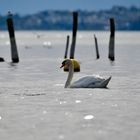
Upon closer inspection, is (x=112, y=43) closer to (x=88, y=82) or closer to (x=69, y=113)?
(x=88, y=82)

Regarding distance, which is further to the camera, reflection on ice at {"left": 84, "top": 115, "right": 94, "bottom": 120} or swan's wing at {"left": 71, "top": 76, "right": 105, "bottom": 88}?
swan's wing at {"left": 71, "top": 76, "right": 105, "bottom": 88}

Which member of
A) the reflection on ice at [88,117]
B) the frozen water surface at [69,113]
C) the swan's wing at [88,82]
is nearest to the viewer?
the frozen water surface at [69,113]

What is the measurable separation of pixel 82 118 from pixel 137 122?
54.4 inches

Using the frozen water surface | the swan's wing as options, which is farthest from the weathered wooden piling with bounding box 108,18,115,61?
the swan's wing

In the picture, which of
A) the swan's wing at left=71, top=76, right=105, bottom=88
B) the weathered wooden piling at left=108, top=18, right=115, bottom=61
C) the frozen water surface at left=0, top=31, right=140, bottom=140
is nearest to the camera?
the frozen water surface at left=0, top=31, right=140, bottom=140

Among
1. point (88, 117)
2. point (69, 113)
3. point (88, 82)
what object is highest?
point (88, 117)

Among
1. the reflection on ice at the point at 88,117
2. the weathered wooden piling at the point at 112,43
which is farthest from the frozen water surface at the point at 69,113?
the weathered wooden piling at the point at 112,43

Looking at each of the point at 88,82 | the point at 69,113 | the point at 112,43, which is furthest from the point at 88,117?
the point at 112,43

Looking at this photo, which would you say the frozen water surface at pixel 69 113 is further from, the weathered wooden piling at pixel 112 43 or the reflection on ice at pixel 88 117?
the weathered wooden piling at pixel 112 43

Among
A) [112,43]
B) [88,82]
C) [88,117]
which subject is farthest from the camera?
[112,43]

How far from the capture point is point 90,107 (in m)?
16.2

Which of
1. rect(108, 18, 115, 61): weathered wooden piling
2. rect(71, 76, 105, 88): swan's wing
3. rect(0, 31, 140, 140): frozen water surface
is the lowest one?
rect(108, 18, 115, 61): weathered wooden piling

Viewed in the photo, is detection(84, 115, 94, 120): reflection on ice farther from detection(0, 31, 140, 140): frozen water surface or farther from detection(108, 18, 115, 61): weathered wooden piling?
detection(108, 18, 115, 61): weathered wooden piling

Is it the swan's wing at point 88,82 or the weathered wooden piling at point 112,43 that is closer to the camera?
the swan's wing at point 88,82
